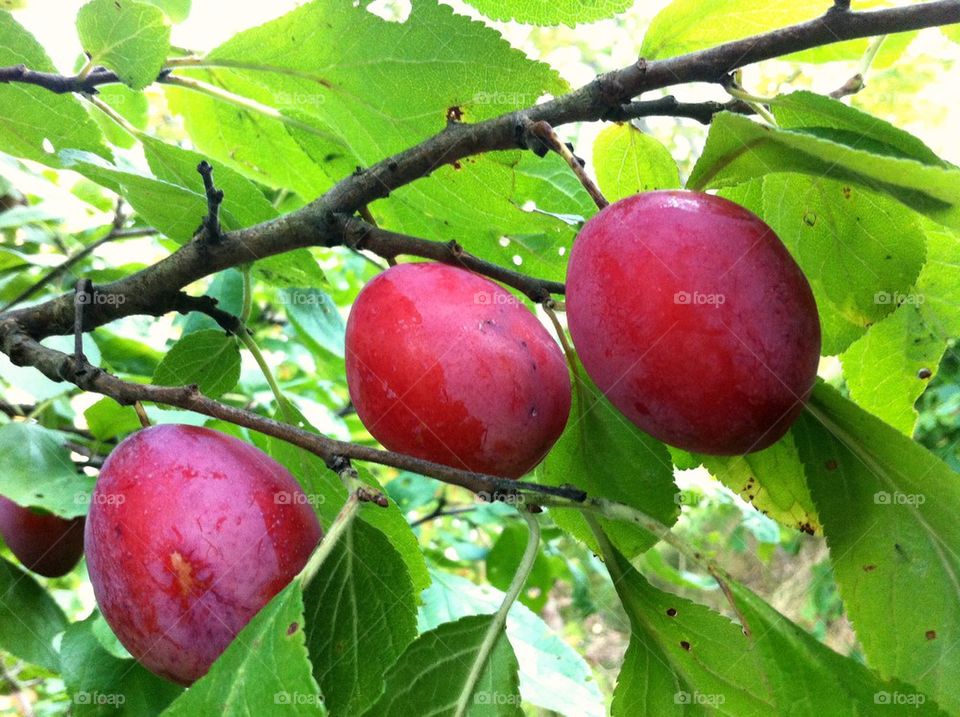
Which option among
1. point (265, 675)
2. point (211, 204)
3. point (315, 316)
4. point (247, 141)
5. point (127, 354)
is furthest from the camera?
point (127, 354)

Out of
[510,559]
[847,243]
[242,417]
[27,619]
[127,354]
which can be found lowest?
[510,559]

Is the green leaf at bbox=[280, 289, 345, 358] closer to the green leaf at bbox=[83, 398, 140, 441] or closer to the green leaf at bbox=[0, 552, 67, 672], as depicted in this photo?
the green leaf at bbox=[83, 398, 140, 441]

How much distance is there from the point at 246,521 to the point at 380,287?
0.24 meters

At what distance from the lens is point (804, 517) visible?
A: 888 millimetres

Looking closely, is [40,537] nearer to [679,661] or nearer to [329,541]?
[329,541]

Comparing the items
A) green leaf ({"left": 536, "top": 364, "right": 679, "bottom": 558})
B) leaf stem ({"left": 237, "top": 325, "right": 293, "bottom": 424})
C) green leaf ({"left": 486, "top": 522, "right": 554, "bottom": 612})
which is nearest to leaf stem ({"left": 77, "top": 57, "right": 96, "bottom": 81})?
leaf stem ({"left": 237, "top": 325, "right": 293, "bottom": 424})

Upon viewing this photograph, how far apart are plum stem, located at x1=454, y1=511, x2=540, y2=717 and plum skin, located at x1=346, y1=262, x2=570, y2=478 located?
0.07m

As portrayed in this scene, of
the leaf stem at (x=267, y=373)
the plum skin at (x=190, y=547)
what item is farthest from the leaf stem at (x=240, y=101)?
the plum skin at (x=190, y=547)

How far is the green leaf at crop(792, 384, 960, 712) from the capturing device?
29.0 inches

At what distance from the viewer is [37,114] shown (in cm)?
98

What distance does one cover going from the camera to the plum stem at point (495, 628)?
71 cm

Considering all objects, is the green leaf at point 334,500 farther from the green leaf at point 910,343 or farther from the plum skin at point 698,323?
the green leaf at point 910,343

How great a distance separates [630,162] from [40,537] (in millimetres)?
900

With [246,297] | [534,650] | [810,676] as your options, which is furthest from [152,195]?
[534,650]
